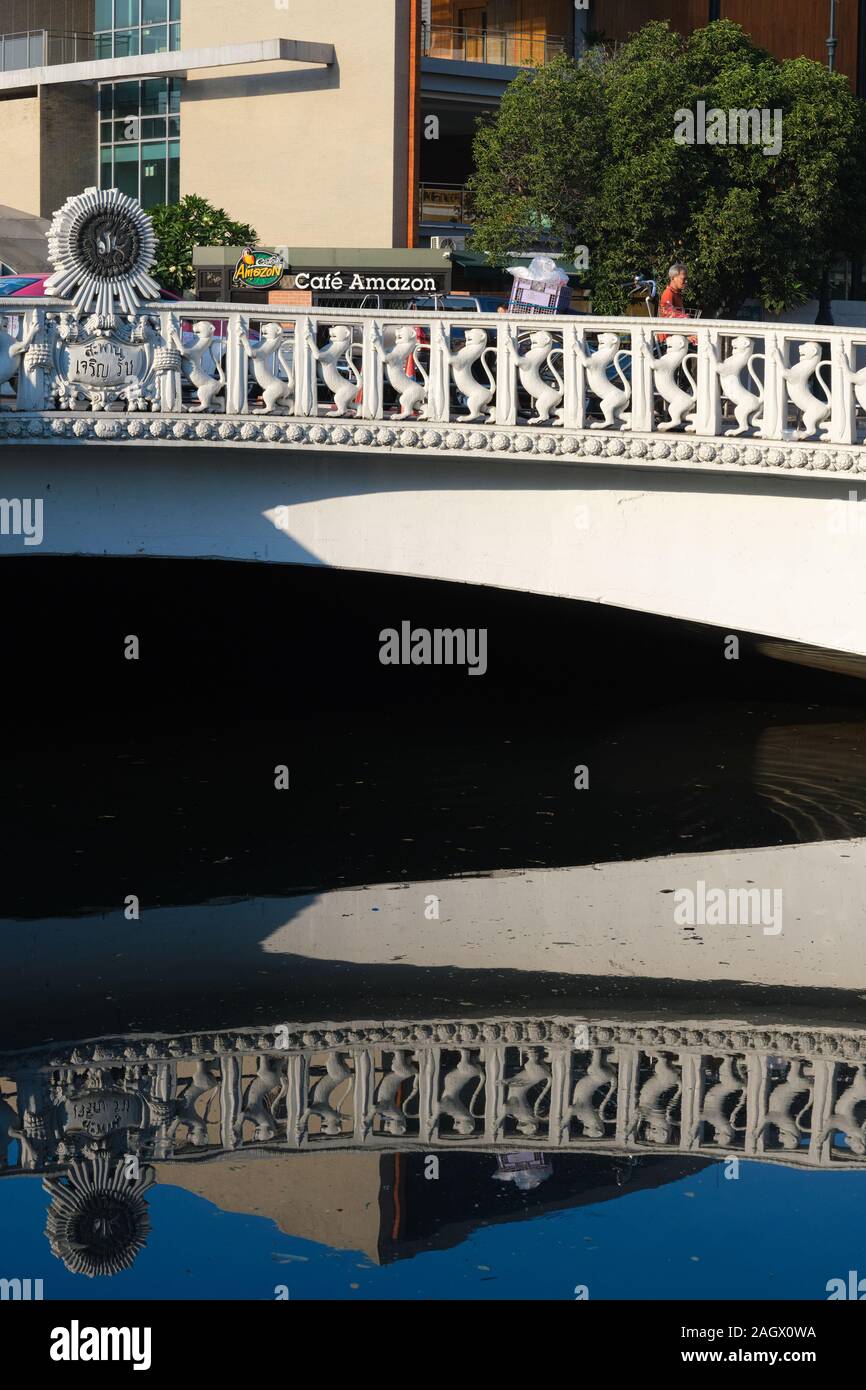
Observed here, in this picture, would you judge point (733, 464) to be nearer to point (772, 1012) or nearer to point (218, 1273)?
point (772, 1012)

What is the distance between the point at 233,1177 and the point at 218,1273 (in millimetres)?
911

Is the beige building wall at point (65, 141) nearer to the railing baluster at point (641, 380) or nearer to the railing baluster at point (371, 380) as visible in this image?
the railing baluster at point (371, 380)

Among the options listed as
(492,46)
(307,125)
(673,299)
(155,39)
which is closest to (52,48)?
(155,39)

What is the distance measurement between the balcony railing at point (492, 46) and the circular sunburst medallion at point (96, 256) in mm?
28547

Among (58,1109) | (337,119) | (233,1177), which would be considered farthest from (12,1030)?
(337,119)

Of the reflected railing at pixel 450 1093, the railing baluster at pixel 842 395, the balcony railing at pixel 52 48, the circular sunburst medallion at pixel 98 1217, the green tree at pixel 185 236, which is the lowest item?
the circular sunburst medallion at pixel 98 1217

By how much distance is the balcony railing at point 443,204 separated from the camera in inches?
1679

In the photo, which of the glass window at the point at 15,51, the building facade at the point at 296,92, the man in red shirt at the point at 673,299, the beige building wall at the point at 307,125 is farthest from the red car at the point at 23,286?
the glass window at the point at 15,51

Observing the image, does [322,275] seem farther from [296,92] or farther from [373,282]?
[296,92]

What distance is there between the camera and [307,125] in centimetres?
4078

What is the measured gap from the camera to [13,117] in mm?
46125

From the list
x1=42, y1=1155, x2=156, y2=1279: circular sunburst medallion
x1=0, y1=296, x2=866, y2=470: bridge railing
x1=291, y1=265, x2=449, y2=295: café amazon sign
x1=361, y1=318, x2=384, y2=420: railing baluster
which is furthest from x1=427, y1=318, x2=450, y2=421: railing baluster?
x1=291, y1=265, x2=449, y2=295: café amazon sign

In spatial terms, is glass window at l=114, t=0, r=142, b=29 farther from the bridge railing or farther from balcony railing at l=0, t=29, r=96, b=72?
the bridge railing

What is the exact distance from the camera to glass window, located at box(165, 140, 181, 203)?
1721 inches
